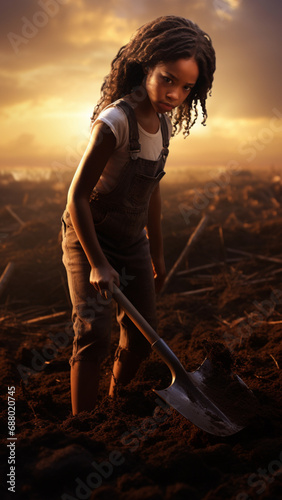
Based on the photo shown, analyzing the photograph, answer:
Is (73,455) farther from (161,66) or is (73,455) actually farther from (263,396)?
(161,66)

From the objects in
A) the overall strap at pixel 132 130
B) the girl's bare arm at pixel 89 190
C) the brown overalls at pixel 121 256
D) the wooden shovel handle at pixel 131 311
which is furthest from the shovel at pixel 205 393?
the overall strap at pixel 132 130

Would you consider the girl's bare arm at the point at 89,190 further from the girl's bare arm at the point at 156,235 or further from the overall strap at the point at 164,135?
the girl's bare arm at the point at 156,235

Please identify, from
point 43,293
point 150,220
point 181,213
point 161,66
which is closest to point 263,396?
point 150,220

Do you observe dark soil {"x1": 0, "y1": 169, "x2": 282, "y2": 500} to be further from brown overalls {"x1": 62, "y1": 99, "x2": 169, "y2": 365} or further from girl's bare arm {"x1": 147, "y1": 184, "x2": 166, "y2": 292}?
girl's bare arm {"x1": 147, "y1": 184, "x2": 166, "y2": 292}

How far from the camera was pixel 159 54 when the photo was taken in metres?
2.33

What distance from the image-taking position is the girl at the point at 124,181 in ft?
7.36

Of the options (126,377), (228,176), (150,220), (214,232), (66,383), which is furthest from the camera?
(228,176)

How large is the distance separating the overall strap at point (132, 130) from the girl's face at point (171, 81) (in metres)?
0.14

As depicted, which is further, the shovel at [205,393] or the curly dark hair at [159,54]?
the curly dark hair at [159,54]

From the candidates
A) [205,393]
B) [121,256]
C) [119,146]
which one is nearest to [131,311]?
[121,256]

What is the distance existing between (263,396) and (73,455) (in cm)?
105

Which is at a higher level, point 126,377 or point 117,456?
point 126,377

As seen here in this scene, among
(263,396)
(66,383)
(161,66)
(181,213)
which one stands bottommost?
(263,396)

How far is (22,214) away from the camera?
8.81m
